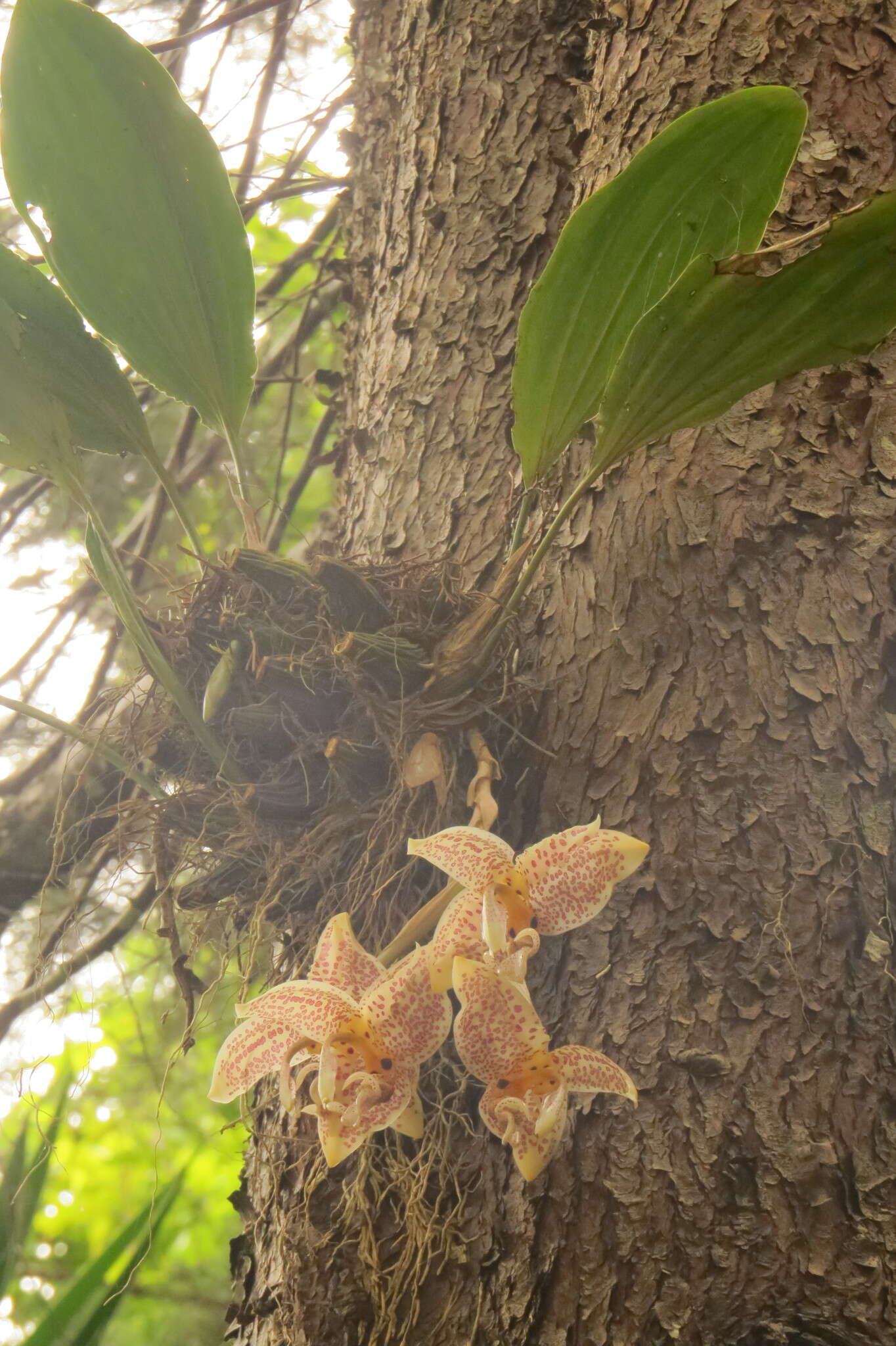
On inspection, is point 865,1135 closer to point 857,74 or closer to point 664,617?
point 664,617

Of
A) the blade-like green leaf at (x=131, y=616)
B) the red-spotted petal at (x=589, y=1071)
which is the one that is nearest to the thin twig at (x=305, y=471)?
the blade-like green leaf at (x=131, y=616)

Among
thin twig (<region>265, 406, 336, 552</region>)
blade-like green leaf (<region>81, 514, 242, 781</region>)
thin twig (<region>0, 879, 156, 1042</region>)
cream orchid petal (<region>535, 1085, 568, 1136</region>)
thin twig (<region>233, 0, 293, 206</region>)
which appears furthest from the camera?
thin twig (<region>233, 0, 293, 206</region>)

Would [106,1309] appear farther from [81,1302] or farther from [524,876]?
[524,876]

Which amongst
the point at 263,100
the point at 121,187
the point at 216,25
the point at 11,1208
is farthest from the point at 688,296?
the point at 263,100

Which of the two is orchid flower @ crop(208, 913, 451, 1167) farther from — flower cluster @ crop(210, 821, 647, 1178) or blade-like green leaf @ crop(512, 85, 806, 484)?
blade-like green leaf @ crop(512, 85, 806, 484)

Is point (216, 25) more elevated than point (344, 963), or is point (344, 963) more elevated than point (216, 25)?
point (216, 25)

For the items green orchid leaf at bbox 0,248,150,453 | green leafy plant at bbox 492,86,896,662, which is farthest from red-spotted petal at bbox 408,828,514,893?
green orchid leaf at bbox 0,248,150,453
